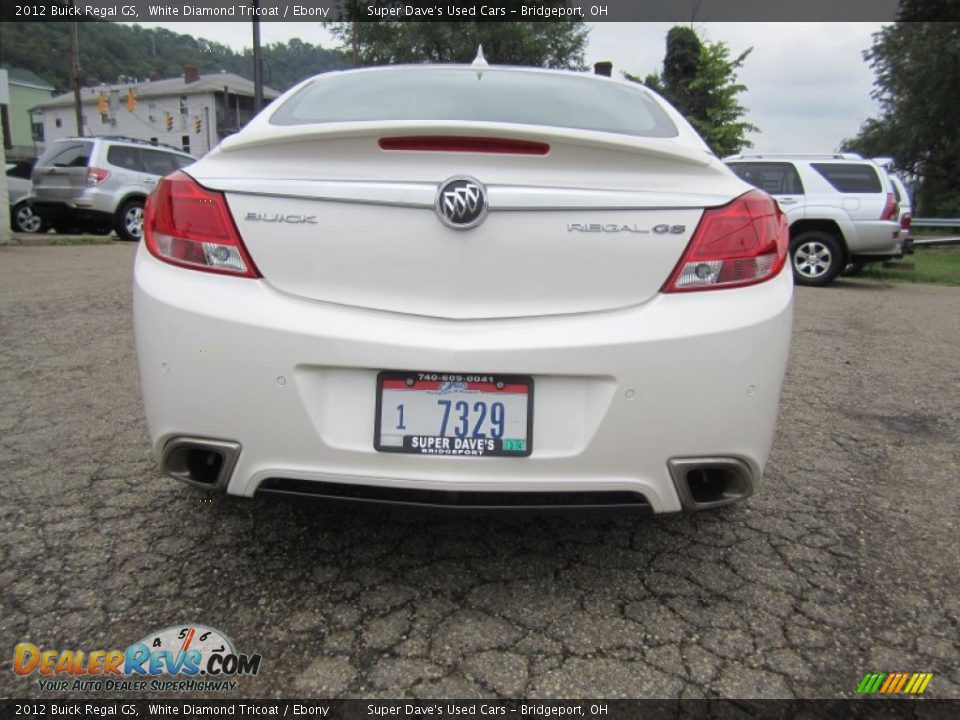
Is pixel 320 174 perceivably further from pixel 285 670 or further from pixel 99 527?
pixel 99 527

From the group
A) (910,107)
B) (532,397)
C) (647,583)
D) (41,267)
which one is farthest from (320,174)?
(910,107)

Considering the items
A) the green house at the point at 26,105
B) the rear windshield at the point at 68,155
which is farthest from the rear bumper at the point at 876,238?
the green house at the point at 26,105

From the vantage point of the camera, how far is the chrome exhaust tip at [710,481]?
1857 mm

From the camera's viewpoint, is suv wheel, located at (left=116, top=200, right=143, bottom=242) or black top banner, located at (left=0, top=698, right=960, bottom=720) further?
suv wheel, located at (left=116, top=200, right=143, bottom=242)

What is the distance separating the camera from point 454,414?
1.79 m

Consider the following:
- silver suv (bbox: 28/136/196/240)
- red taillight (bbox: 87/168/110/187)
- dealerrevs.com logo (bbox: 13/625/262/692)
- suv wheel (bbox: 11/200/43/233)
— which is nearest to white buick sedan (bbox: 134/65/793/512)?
dealerrevs.com logo (bbox: 13/625/262/692)

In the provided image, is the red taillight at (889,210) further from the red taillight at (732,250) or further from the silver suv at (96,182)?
the silver suv at (96,182)

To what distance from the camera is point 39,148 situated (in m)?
63.3

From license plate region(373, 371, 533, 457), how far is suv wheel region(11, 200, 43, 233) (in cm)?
1420

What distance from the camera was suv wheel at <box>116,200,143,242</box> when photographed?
12.4 meters

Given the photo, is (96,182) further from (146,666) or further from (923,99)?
(923,99)

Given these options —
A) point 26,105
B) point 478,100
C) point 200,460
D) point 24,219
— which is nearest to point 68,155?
point 24,219

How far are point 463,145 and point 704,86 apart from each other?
114ft

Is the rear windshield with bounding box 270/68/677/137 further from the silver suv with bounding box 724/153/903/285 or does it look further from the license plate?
the silver suv with bounding box 724/153/903/285
